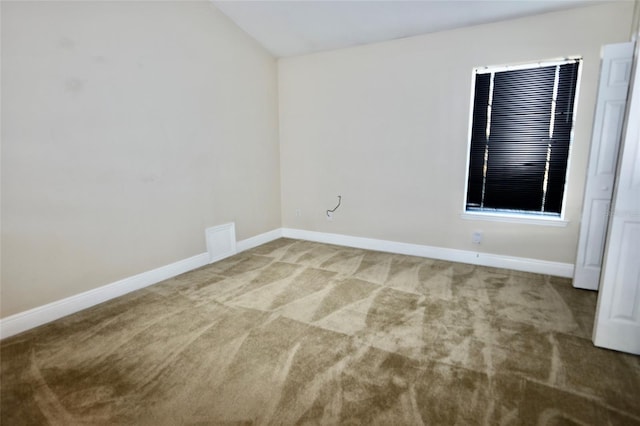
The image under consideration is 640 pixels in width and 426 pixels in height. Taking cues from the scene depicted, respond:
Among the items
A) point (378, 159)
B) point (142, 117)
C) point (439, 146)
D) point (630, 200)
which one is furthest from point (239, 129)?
point (630, 200)

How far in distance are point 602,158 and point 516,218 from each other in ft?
3.03

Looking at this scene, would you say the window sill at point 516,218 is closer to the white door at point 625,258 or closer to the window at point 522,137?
the window at point 522,137

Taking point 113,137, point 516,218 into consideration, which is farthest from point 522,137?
point 113,137

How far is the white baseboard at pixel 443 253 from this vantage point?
3.34m

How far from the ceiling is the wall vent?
8.17 ft

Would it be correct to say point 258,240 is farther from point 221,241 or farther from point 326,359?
point 326,359

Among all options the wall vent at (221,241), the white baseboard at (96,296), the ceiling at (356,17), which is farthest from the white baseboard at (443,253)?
the ceiling at (356,17)

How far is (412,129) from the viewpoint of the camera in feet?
12.5

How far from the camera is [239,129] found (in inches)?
160

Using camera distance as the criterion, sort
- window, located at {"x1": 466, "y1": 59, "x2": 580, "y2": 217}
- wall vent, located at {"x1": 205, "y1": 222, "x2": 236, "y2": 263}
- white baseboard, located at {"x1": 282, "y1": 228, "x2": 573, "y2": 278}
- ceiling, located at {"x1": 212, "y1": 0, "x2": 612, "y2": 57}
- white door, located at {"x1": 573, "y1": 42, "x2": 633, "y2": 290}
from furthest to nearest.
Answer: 1. wall vent, located at {"x1": 205, "y1": 222, "x2": 236, "y2": 263}
2. white baseboard, located at {"x1": 282, "y1": 228, "x2": 573, "y2": 278}
3. window, located at {"x1": 466, "y1": 59, "x2": 580, "y2": 217}
4. ceiling, located at {"x1": 212, "y1": 0, "x2": 612, "y2": 57}
5. white door, located at {"x1": 573, "y1": 42, "x2": 633, "y2": 290}

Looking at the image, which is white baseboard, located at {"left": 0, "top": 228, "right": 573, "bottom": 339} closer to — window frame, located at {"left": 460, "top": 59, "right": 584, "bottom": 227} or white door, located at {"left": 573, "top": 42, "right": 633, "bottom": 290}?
white door, located at {"left": 573, "top": 42, "right": 633, "bottom": 290}

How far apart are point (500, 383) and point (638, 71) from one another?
2012 mm

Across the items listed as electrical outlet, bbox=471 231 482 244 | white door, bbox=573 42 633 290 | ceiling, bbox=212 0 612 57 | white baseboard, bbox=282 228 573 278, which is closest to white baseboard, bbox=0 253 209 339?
white baseboard, bbox=282 228 573 278

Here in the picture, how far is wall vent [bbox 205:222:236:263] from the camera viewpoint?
12.3 feet
